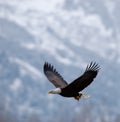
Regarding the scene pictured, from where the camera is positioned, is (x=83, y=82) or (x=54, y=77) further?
(x=54, y=77)

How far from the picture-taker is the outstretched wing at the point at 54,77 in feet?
60.6

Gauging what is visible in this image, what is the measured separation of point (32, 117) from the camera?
8606 centimetres

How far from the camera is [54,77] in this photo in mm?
19375

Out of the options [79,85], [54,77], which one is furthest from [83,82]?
[54,77]

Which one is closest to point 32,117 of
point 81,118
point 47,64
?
point 81,118

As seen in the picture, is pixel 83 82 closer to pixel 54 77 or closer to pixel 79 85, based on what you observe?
pixel 79 85

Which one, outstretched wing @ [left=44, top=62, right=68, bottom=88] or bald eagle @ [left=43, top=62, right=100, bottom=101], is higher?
outstretched wing @ [left=44, top=62, right=68, bottom=88]

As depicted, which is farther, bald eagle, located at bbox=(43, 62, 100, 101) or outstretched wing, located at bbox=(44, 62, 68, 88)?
outstretched wing, located at bbox=(44, 62, 68, 88)

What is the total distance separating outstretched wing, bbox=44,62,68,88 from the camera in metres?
18.5

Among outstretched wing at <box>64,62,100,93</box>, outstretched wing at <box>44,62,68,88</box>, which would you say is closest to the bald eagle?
outstretched wing at <box>64,62,100,93</box>

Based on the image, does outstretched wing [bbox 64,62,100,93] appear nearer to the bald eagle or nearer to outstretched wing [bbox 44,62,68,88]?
the bald eagle

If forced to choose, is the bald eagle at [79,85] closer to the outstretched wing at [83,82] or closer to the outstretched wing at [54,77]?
the outstretched wing at [83,82]

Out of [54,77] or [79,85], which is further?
[54,77]

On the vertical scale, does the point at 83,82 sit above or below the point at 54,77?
below
